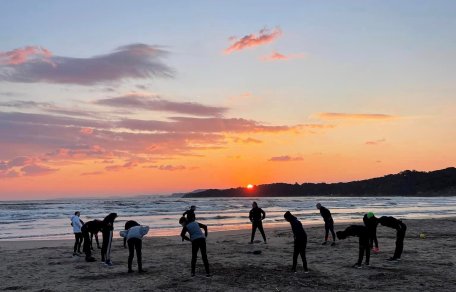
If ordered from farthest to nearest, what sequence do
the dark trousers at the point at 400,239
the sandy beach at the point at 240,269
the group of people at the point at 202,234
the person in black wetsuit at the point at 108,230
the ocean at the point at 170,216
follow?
the ocean at the point at 170,216, the person in black wetsuit at the point at 108,230, the dark trousers at the point at 400,239, the group of people at the point at 202,234, the sandy beach at the point at 240,269

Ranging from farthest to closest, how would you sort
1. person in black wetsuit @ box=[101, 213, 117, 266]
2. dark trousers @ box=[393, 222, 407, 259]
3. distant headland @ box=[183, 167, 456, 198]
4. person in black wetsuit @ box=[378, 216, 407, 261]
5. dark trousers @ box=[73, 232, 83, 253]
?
1. distant headland @ box=[183, 167, 456, 198]
2. dark trousers @ box=[73, 232, 83, 253]
3. person in black wetsuit @ box=[101, 213, 117, 266]
4. dark trousers @ box=[393, 222, 407, 259]
5. person in black wetsuit @ box=[378, 216, 407, 261]

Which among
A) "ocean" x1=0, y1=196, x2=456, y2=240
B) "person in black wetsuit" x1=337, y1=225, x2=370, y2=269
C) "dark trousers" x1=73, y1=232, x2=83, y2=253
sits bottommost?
"ocean" x1=0, y1=196, x2=456, y2=240

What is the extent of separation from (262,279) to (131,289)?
3440 millimetres

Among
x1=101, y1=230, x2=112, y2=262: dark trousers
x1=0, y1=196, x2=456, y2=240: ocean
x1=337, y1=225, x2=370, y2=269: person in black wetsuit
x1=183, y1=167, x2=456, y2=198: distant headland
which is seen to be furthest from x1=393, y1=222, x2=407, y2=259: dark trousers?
x1=183, y1=167, x2=456, y2=198: distant headland

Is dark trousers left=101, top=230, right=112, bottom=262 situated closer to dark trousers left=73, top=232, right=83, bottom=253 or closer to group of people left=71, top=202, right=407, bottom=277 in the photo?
group of people left=71, top=202, right=407, bottom=277

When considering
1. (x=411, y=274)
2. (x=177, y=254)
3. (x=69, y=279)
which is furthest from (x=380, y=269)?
(x=69, y=279)

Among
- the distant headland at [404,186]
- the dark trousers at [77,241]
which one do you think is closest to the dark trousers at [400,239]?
the dark trousers at [77,241]

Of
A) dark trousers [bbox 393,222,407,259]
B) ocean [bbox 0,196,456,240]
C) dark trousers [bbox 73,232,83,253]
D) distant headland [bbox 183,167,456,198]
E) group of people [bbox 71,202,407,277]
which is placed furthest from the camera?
distant headland [bbox 183,167,456,198]

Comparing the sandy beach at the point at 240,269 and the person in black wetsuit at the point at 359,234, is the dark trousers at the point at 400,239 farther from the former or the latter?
the person in black wetsuit at the point at 359,234

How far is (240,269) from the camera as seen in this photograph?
45.3 ft

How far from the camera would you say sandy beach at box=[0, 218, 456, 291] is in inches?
454

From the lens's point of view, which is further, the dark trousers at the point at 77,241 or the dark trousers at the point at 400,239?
the dark trousers at the point at 77,241

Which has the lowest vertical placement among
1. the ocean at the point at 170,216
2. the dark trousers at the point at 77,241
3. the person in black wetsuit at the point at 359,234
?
the ocean at the point at 170,216

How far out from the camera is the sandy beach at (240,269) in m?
11.5
